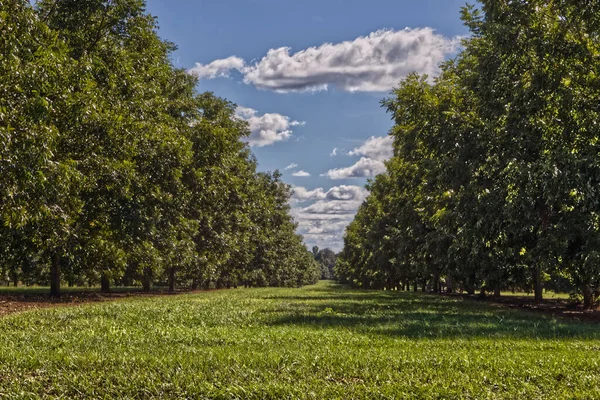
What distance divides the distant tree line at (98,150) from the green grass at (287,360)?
18.2 feet

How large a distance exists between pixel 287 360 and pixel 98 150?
1605 centimetres

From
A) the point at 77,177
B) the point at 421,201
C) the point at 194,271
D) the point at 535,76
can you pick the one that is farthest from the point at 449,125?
the point at 194,271

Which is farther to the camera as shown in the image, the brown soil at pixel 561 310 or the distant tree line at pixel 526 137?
the brown soil at pixel 561 310

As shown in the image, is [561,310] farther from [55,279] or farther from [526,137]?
[55,279]

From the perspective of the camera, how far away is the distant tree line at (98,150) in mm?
15547

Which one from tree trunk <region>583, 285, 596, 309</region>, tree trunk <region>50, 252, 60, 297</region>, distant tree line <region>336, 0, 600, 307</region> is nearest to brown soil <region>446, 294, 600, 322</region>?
tree trunk <region>583, 285, 596, 309</region>

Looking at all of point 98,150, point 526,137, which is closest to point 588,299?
point 526,137

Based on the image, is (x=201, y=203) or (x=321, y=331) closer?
(x=321, y=331)

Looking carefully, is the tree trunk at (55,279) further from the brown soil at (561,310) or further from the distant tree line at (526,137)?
the brown soil at (561,310)

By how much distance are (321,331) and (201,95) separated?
37152mm

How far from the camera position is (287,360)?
927 centimetres

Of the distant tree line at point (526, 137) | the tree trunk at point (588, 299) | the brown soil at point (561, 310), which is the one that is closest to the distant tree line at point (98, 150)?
the distant tree line at point (526, 137)

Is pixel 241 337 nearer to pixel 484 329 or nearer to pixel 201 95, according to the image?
pixel 484 329

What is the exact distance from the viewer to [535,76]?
1966 cm
